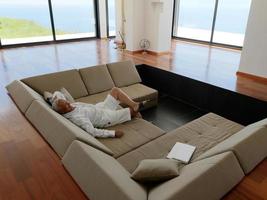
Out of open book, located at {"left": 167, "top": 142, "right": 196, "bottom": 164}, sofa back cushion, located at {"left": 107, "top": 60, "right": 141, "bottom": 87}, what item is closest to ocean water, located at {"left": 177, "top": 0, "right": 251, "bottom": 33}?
sofa back cushion, located at {"left": 107, "top": 60, "right": 141, "bottom": 87}

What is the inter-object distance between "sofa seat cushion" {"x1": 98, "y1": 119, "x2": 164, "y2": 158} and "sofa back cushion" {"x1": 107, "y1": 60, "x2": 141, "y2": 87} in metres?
1.21

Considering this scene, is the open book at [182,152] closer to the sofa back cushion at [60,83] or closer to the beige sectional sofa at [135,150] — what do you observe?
the beige sectional sofa at [135,150]

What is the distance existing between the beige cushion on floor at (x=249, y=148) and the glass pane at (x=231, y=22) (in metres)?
4.99

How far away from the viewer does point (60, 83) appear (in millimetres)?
3336

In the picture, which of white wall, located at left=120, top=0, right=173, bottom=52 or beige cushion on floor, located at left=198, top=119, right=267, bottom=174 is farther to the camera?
white wall, located at left=120, top=0, right=173, bottom=52

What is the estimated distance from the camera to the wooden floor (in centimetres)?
165

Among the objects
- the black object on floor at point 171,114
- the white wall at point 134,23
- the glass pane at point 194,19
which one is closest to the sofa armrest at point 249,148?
the black object on floor at point 171,114

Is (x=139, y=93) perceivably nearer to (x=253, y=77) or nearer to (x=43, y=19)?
(x=253, y=77)

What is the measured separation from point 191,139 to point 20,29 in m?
6.16

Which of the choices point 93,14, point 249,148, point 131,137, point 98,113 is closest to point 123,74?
point 98,113

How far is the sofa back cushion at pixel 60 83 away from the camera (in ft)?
10.4

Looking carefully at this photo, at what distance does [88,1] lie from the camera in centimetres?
759

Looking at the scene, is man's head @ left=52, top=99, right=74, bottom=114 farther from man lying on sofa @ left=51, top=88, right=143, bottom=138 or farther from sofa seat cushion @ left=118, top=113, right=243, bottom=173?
sofa seat cushion @ left=118, top=113, right=243, bottom=173

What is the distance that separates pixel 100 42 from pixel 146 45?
6.26 feet
